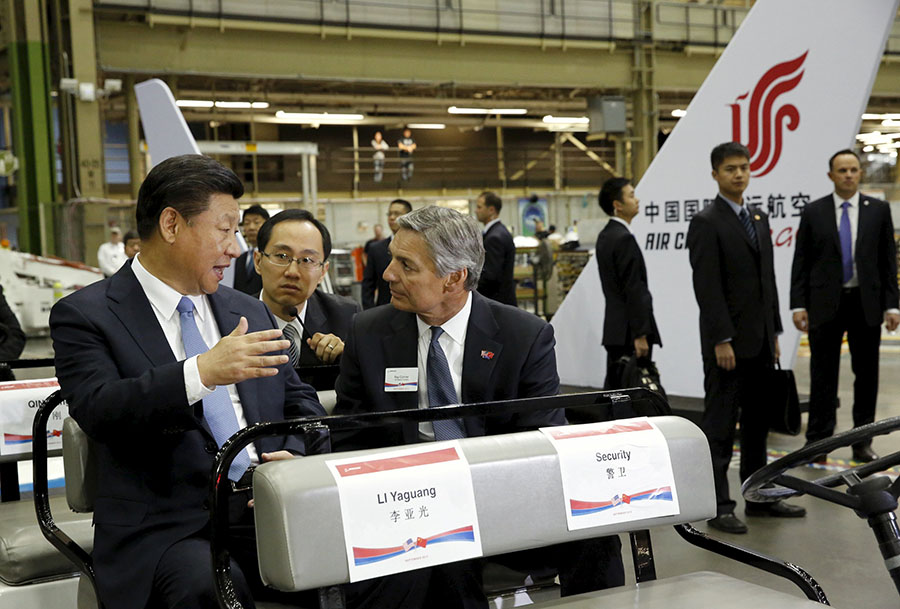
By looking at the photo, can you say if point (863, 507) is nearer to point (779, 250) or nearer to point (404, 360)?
point (404, 360)

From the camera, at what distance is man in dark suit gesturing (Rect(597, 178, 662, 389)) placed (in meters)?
5.96

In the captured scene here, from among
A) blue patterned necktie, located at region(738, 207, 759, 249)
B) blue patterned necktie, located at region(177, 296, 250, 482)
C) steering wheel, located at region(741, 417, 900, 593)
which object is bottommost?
steering wheel, located at region(741, 417, 900, 593)

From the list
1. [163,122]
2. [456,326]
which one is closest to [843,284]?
[456,326]

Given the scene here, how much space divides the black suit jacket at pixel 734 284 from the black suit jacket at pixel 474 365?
215 centimetres

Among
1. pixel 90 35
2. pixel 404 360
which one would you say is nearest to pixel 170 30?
pixel 90 35

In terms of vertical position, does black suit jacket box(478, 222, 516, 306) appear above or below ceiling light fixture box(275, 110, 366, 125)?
below

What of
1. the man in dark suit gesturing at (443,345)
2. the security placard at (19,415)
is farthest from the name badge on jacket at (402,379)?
the security placard at (19,415)

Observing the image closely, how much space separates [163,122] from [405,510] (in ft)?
22.2

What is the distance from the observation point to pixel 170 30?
15.2 m

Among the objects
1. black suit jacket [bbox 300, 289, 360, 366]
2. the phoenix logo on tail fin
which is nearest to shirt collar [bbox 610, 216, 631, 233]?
the phoenix logo on tail fin

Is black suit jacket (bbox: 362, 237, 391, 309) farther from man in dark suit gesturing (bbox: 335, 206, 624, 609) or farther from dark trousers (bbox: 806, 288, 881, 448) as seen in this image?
man in dark suit gesturing (bbox: 335, 206, 624, 609)

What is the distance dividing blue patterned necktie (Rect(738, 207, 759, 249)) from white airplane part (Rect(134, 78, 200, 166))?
4.62 meters

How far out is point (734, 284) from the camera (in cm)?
437

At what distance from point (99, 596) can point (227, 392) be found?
54 centimetres
